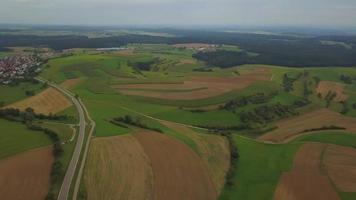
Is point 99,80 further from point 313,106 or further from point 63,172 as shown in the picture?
point 63,172

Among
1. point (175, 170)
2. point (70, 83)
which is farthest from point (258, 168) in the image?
point (70, 83)

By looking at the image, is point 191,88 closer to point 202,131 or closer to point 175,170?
point 202,131

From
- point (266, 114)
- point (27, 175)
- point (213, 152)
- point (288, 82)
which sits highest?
point (27, 175)

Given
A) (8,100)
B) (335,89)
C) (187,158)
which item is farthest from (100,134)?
(335,89)

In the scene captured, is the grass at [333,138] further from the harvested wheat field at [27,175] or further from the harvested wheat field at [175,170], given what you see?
the harvested wheat field at [27,175]

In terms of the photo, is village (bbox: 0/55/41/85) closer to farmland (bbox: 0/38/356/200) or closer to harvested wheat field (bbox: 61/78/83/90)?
farmland (bbox: 0/38/356/200)

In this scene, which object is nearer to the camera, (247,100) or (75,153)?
(75,153)

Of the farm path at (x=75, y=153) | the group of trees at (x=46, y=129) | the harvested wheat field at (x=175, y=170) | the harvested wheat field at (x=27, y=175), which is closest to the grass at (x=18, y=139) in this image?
the group of trees at (x=46, y=129)

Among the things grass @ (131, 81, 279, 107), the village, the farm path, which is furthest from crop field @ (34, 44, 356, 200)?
the village
